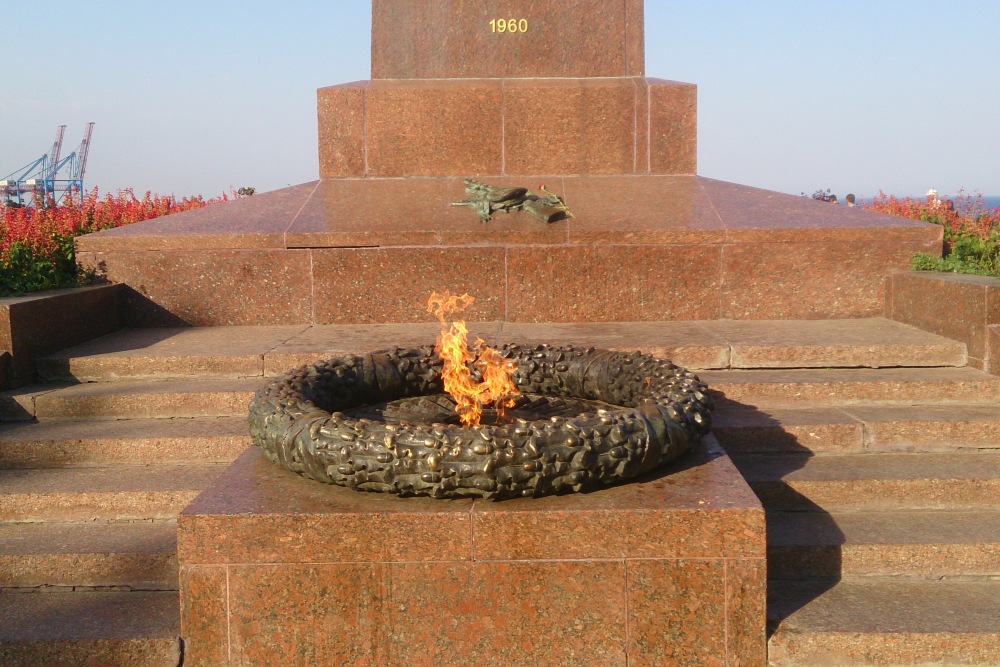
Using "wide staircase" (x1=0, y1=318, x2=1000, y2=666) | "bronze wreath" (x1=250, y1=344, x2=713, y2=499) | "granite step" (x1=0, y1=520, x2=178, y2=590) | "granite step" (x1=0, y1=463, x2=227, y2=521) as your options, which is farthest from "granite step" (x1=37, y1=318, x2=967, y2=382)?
"granite step" (x1=0, y1=520, x2=178, y2=590)

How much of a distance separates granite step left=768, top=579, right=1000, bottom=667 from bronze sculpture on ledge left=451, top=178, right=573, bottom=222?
4.20m

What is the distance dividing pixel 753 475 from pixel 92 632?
113 inches

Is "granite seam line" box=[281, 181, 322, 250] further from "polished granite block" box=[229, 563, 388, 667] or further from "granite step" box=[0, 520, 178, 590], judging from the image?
"polished granite block" box=[229, 563, 388, 667]

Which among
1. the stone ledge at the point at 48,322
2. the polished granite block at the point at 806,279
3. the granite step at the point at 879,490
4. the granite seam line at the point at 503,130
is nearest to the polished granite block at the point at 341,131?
the granite seam line at the point at 503,130

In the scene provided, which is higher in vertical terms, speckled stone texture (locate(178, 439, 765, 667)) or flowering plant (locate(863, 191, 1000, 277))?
flowering plant (locate(863, 191, 1000, 277))

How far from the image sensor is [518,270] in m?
6.66

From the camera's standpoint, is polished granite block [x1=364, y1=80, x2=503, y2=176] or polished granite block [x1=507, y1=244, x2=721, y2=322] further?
polished granite block [x1=364, y1=80, x2=503, y2=176]

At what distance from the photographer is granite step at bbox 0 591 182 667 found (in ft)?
10.6

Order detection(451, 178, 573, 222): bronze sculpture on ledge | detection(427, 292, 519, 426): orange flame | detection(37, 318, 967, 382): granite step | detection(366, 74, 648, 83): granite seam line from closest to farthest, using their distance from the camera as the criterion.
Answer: detection(427, 292, 519, 426): orange flame
detection(37, 318, 967, 382): granite step
detection(451, 178, 573, 222): bronze sculpture on ledge
detection(366, 74, 648, 83): granite seam line

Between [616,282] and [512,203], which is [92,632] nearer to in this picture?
[616,282]

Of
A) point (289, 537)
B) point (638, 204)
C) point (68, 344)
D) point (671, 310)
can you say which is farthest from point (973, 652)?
point (68, 344)

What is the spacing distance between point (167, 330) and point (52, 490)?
2.65m

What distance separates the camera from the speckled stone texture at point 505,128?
8.34 m

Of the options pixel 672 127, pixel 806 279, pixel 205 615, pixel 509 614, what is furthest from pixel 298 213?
pixel 509 614
